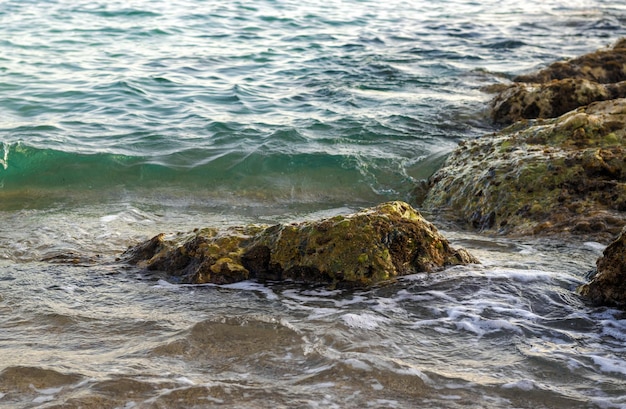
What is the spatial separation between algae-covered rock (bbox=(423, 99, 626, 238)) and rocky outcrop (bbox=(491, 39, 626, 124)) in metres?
1.99

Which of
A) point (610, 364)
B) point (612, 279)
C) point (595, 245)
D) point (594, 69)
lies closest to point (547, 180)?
point (595, 245)

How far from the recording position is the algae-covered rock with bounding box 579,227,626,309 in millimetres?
3920

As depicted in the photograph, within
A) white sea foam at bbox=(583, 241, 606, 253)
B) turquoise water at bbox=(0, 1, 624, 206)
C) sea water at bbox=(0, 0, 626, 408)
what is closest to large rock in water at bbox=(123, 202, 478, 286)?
sea water at bbox=(0, 0, 626, 408)

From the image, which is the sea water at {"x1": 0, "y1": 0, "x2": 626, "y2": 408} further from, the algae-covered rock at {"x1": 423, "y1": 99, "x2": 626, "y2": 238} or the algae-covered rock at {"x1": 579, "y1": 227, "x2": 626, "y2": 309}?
the algae-covered rock at {"x1": 423, "y1": 99, "x2": 626, "y2": 238}

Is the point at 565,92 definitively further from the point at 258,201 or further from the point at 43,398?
the point at 43,398

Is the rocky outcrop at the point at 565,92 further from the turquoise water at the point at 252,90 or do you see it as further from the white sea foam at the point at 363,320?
the white sea foam at the point at 363,320

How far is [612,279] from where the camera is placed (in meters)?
3.96

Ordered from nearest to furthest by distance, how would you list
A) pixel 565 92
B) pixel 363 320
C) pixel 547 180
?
pixel 363 320, pixel 547 180, pixel 565 92

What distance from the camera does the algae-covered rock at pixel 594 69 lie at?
35.0ft

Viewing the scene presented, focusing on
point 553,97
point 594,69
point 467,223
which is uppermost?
point 594,69

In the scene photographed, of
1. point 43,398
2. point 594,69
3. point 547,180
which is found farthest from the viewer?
point 594,69

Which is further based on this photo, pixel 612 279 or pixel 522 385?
pixel 612 279

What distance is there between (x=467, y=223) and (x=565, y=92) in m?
3.59

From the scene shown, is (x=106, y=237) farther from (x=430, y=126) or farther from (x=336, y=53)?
(x=336, y=53)
